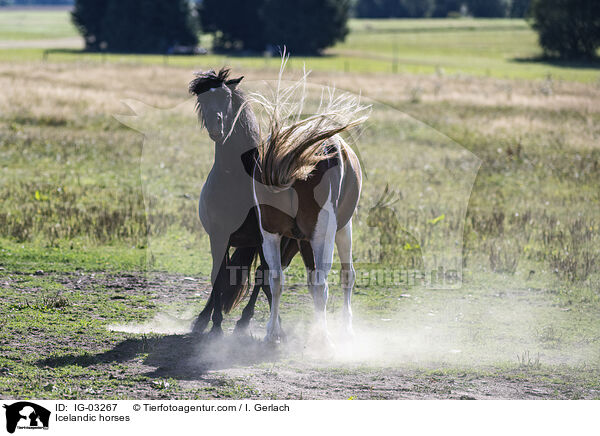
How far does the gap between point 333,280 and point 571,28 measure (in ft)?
233

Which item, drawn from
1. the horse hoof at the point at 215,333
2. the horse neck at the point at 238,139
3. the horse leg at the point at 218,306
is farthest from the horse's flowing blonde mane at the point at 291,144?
the horse hoof at the point at 215,333

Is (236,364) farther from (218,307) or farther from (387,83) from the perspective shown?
(387,83)

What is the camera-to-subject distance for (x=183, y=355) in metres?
7.35

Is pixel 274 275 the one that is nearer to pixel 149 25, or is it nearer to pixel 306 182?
pixel 306 182

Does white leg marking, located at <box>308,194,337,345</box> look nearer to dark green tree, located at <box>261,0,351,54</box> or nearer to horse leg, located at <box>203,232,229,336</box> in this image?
horse leg, located at <box>203,232,229,336</box>

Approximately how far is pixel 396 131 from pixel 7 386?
21.3m

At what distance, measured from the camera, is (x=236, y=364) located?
7152 mm

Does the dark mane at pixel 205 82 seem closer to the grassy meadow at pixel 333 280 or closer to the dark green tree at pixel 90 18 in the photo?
the grassy meadow at pixel 333 280

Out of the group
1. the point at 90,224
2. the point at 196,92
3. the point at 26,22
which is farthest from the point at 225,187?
the point at 26,22

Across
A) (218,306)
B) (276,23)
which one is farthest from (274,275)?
(276,23)

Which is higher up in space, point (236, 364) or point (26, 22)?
point (26, 22)

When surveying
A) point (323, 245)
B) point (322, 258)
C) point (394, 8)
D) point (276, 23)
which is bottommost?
point (322, 258)

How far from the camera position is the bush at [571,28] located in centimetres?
7288
